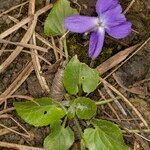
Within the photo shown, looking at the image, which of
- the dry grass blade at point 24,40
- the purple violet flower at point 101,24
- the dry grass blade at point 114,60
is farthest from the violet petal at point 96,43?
the dry grass blade at point 24,40

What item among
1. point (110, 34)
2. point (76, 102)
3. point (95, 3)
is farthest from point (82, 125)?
point (95, 3)

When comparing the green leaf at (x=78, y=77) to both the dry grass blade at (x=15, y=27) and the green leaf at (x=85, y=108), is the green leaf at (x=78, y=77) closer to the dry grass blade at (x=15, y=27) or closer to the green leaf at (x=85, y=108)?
the green leaf at (x=85, y=108)

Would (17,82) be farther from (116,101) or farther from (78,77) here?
(116,101)

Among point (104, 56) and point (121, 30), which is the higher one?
point (121, 30)

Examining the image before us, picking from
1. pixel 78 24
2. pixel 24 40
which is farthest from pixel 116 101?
pixel 24 40

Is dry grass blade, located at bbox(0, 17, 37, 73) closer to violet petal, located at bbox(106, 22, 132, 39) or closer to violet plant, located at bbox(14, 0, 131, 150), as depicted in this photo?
violet plant, located at bbox(14, 0, 131, 150)

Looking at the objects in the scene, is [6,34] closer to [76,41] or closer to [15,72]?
[15,72]
